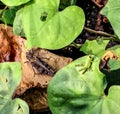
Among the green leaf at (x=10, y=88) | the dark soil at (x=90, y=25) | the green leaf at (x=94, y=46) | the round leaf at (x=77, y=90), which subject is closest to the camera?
the round leaf at (x=77, y=90)

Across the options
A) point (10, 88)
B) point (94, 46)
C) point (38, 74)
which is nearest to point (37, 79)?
point (38, 74)

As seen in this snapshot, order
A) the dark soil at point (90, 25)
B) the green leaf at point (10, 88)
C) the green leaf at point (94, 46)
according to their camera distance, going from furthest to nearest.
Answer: the dark soil at point (90, 25) < the green leaf at point (94, 46) < the green leaf at point (10, 88)

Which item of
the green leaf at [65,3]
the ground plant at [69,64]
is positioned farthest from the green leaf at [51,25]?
the green leaf at [65,3]

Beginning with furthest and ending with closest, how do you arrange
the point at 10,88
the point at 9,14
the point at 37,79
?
the point at 9,14, the point at 37,79, the point at 10,88

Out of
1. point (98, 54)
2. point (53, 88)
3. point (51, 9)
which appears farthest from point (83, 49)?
Answer: point (53, 88)

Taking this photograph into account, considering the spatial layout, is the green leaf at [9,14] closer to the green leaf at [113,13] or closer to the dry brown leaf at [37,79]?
the dry brown leaf at [37,79]

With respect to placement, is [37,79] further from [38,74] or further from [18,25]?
[18,25]

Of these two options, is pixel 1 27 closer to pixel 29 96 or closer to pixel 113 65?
pixel 29 96
